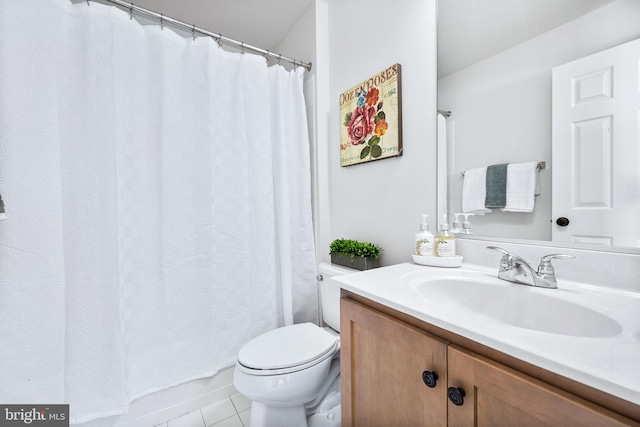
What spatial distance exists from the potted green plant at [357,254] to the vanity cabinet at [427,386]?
418 millimetres

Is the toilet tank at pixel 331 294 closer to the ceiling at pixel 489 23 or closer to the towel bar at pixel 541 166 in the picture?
the towel bar at pixel 541 166

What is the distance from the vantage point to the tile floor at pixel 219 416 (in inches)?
48.2

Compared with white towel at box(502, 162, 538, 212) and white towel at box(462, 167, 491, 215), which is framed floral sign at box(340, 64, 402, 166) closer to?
white towel at box(462, 167, 491, 215)

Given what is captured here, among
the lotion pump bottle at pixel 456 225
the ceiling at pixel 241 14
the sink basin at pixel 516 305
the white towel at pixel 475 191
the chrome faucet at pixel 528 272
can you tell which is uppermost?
the ceiling at pixel 241 14

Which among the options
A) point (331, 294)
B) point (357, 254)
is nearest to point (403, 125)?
point (357, 254)

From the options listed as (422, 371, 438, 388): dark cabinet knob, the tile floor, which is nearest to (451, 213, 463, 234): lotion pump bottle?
(422, 371, 438, 388): dark cabinet knob

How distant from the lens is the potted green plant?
1.19 metres

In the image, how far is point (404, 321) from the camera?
0.62 meters

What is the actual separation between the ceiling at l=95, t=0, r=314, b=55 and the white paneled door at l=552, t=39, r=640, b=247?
1454mm

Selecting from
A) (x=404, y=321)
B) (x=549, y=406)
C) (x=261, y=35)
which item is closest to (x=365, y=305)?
(x=404, y=321)

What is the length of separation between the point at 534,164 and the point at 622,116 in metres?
0.20

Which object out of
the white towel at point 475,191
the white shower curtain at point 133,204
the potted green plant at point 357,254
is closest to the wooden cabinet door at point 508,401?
the white towel at point 475,191

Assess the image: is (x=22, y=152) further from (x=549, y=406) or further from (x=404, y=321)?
(x=549, y=406)

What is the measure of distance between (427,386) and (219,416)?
1.19m
